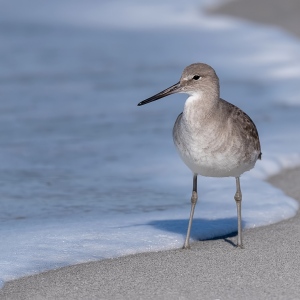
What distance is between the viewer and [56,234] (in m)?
5.98

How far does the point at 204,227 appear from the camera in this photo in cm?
628

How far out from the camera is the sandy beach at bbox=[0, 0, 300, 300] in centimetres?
470

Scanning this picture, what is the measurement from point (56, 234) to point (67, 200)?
1.22 meters

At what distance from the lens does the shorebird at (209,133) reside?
18.2 ft

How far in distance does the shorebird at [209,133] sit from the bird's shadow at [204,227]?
0.99 ft

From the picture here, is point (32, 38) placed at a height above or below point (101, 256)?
below

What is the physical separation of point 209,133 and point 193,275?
0.95 metres

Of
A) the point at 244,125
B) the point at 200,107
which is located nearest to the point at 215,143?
the point at 200,107

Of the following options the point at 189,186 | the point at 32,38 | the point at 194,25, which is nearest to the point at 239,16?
the point at 194,25

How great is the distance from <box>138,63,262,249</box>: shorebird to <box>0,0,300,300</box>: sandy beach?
0.79ft

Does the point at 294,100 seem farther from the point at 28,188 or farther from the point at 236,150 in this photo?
the point at 236,150

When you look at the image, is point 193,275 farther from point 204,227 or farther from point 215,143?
point 204,227

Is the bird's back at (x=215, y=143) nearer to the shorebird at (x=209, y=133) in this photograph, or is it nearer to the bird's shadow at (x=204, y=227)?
the shorebird at (x=209, y=133)

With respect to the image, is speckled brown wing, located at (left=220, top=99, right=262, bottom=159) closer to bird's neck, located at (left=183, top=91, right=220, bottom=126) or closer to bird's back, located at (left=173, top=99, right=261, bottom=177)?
bird's back, located at (left=173, top=99, right=261, bottom=177)
